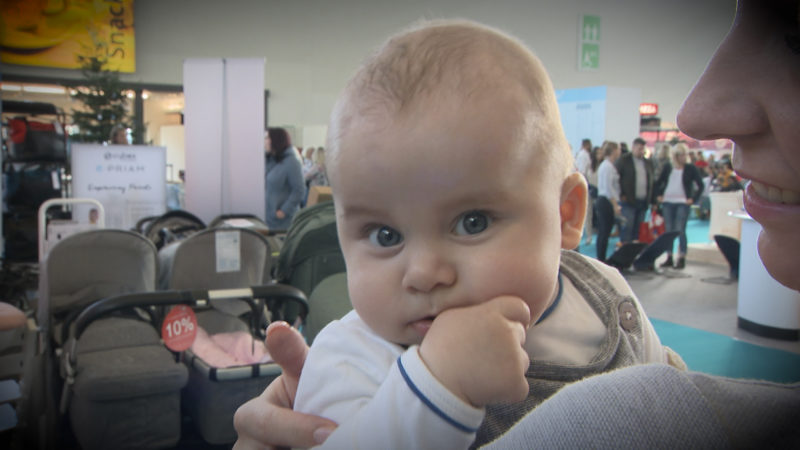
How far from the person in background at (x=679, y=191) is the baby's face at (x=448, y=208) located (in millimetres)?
6502

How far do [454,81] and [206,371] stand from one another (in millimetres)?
1681

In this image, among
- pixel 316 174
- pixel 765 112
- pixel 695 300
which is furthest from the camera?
pixel 316 174

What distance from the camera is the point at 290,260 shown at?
2.47m

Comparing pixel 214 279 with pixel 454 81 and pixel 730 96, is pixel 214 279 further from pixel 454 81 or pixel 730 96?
pixel 730 96

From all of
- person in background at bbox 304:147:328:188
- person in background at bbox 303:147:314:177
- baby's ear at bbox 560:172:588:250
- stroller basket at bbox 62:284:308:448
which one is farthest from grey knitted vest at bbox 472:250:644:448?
person in background at bbox 303:147:314:177

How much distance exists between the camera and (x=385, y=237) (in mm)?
552

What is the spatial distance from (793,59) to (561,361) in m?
0.40

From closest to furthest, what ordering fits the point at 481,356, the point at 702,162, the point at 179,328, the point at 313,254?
the point at 481,356, the point at 179,328, the point at 313,254, the point at 702,162

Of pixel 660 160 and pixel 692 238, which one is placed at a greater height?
pixel 660 160

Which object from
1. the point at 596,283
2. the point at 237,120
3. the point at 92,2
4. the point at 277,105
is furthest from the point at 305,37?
the point at 596,283

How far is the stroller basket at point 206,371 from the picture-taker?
171cm

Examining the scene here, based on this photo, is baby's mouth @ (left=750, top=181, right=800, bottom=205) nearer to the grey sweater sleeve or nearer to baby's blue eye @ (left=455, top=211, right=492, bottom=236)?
the grey sweater sleeve

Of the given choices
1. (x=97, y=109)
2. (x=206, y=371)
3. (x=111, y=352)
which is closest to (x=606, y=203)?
(x=206, y=371)

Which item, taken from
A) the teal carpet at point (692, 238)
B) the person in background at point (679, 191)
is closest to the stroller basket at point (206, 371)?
the person in background at point (679, 191)
